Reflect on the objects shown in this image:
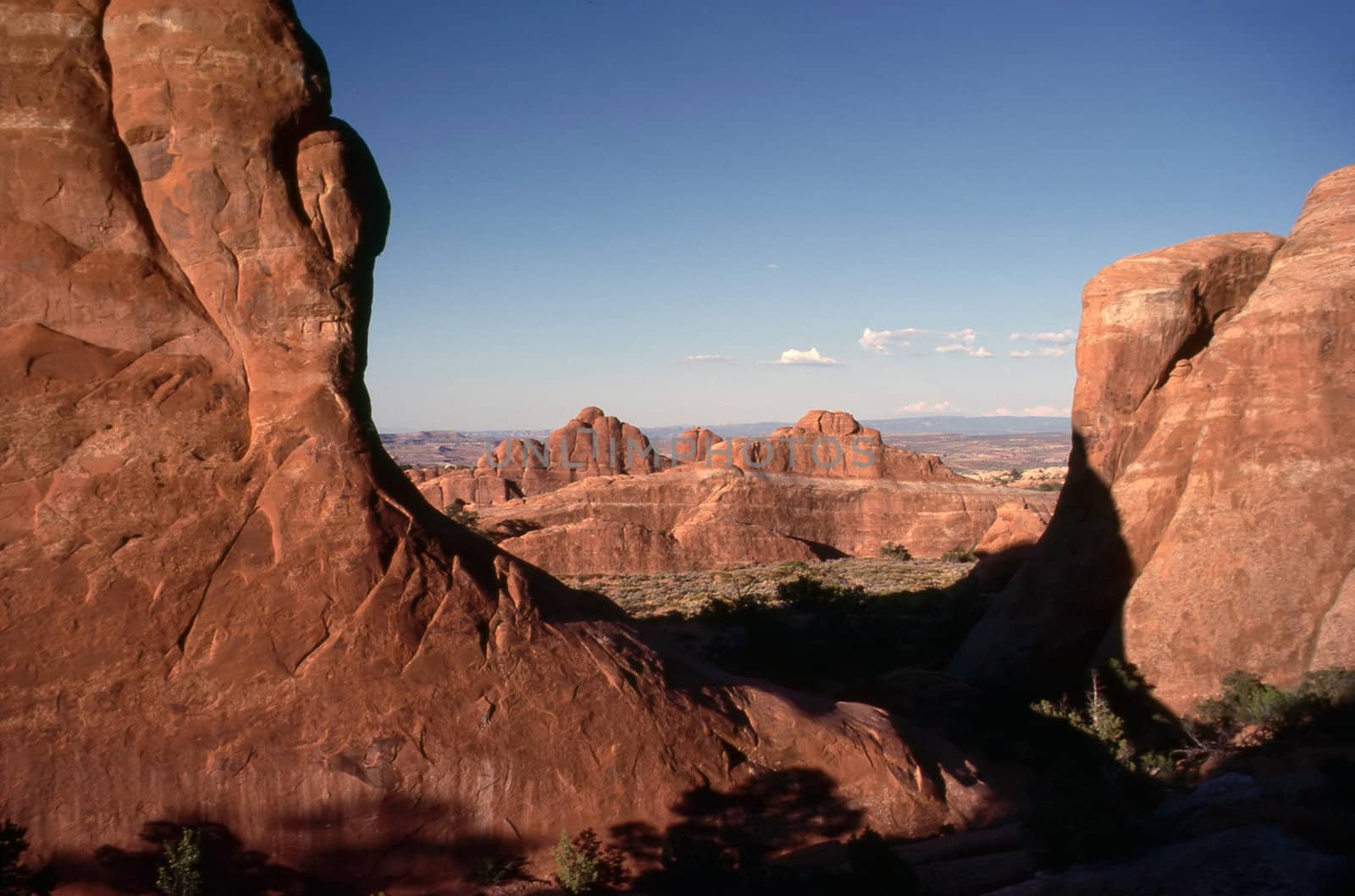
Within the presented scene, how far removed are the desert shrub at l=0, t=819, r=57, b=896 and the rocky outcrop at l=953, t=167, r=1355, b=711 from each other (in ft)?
37.8

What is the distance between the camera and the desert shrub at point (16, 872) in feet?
18.7

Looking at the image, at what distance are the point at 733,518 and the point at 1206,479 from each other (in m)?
21.9

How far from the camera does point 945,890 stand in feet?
21.3

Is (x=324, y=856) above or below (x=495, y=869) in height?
above

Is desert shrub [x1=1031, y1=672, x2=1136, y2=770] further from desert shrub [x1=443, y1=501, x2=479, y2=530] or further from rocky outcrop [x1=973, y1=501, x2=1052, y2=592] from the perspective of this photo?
desert shrub [x1=443, y1=501, x2=479, y2=530]

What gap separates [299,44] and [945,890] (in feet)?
28.7

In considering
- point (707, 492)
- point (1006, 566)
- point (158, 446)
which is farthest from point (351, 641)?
point (707, 492)

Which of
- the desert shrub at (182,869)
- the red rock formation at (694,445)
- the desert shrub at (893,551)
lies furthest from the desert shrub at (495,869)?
the red rock formation at (694,445)

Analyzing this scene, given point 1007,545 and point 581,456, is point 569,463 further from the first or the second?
point 1007,545

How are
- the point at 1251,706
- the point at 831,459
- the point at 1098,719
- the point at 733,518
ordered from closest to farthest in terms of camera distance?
the point at 1251,706
the point at 1098,719
the point at 733,518
the point at 831,459

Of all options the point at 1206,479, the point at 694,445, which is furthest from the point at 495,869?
the point at 694,445

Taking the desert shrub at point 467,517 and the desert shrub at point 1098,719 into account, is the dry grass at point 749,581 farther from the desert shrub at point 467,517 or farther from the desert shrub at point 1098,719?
the desert shrub at point 1098,719

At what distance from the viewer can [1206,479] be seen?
1203cm

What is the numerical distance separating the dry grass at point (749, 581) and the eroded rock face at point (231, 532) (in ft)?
40.2
